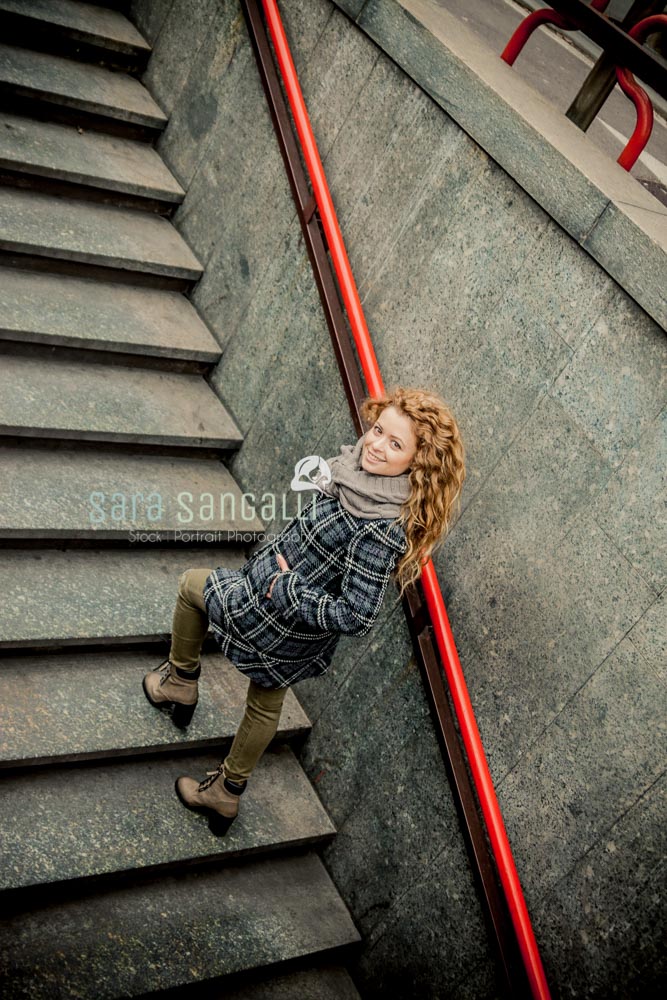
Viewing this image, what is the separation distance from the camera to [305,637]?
9.78ft

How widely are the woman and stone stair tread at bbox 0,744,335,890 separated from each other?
394 millimetres

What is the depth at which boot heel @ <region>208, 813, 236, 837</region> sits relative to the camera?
345 centimetres

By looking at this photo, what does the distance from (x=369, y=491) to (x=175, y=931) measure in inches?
74.5

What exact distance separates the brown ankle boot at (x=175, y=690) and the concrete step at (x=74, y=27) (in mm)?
3607

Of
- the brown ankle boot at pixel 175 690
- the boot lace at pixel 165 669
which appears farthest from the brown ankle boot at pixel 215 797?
the boot lace at pixel 165 669

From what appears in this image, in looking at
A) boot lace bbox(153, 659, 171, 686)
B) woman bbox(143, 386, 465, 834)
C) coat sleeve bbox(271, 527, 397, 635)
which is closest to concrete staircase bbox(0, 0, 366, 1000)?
boot lace bbox(153, 659, 171, 686)

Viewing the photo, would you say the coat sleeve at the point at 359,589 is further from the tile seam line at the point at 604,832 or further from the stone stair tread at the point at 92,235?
the stone stair tread at the point at 92,235

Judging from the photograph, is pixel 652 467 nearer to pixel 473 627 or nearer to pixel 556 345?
pixel 556 345

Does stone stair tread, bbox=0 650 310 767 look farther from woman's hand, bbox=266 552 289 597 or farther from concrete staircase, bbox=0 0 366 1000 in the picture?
woman's hand, bbox=266 552 289 597

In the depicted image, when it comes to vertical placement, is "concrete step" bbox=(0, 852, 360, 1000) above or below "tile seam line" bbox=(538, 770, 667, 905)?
below

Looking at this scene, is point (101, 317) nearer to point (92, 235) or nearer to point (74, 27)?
point (92, 235)

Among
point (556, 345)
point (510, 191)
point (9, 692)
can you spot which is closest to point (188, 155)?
point (510, 191)

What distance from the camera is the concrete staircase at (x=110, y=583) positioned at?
10.4 feet

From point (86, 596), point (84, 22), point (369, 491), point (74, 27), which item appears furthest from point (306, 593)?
point (84, 22)
